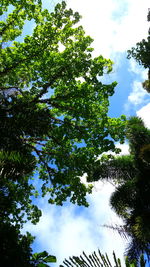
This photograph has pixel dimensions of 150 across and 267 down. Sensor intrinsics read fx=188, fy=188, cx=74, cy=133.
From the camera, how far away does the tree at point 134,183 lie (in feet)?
25.7

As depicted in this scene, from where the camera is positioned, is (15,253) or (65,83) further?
(65,83)

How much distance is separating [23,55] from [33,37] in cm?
117

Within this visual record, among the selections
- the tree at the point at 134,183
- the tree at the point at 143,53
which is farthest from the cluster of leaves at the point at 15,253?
the tree at the point at 143,53

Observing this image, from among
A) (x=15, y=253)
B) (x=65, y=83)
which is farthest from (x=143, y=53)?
(x=15, y=253)

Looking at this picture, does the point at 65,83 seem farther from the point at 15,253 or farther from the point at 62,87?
the point at 15,253

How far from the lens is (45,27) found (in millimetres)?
10633

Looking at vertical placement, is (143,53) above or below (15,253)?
above

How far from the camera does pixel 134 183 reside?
9625 millimetres

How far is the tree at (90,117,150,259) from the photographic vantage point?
25.7ft

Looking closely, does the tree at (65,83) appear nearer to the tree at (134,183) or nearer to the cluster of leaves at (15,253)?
the tree at (134,183)

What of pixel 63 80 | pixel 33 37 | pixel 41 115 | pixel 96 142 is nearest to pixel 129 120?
pixel 96 142

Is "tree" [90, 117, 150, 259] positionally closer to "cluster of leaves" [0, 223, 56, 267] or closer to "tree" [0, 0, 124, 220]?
"tree" [0, 0, 124, 220]

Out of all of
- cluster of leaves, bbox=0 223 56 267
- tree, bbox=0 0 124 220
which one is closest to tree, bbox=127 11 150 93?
tree, bbox=0 0 124 220

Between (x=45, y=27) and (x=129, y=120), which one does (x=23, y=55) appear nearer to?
(x=45, y=27)
